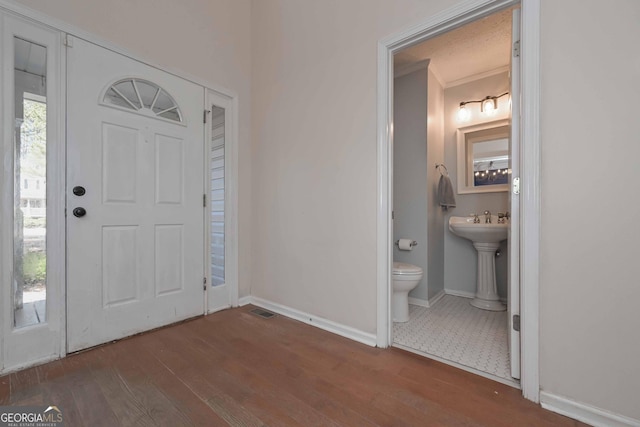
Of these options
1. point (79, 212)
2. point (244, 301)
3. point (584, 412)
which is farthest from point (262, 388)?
point (79, 212)

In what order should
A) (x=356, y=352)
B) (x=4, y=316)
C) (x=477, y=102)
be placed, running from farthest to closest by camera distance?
(x=477, y=102)
(x=356, y=352)
(x=4, y=316)

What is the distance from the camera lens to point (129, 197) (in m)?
1.93

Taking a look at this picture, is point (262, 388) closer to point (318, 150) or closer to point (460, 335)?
point (460, 335)

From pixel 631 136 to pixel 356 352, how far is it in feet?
5.66

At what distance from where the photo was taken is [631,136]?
109cm

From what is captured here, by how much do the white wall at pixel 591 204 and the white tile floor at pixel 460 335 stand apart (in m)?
0.38

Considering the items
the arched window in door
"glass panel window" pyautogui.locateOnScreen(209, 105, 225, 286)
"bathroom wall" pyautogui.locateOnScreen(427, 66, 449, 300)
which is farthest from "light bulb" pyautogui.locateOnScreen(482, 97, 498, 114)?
the arched window in door

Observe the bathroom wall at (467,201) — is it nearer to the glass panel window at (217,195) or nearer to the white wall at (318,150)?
the white wall at (318,150)

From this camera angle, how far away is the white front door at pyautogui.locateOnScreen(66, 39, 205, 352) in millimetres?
1715

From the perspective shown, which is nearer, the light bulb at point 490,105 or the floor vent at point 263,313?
the floor vent at point 263,313

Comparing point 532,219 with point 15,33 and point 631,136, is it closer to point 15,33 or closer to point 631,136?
point 631,136

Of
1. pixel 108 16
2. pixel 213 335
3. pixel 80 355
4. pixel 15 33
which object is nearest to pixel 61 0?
pixel 108 16

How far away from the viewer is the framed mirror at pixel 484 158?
290cm

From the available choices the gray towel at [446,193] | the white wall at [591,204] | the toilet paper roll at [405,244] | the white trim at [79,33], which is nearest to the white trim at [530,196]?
the white wall at [591,204]
